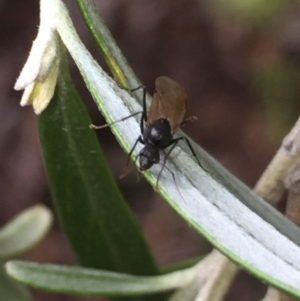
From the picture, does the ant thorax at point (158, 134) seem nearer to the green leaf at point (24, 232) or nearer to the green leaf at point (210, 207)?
the green leaf at point (210, 207)

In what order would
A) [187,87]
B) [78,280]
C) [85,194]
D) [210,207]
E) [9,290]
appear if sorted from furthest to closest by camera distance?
[187,87]
[9,290]
[85,194]
[78,280]
[210,207]

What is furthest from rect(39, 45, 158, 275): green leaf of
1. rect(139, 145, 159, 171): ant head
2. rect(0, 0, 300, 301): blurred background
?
rect(0, 0, 300, 301): blurred background

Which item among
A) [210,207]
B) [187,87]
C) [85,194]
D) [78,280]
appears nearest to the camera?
[210,207]

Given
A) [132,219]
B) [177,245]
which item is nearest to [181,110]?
Result: [132,219]

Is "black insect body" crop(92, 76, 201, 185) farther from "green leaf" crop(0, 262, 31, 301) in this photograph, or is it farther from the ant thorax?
"green leaf" crop(0, 262, 31, 301)

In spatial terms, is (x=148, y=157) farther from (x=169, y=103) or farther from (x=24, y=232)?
(x=24, y=232)

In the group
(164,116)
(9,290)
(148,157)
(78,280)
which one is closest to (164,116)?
(164,116)

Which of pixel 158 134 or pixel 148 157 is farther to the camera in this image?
pixel 158 134
